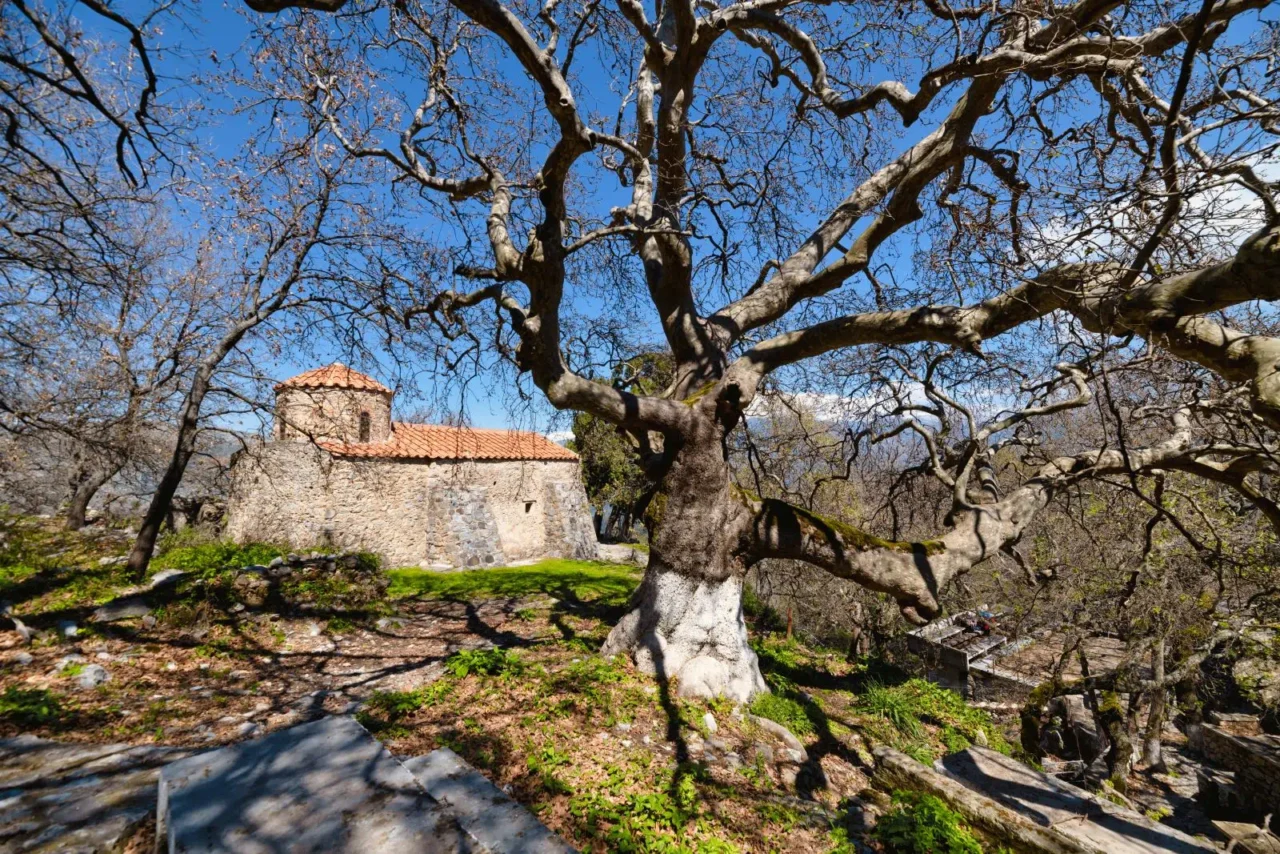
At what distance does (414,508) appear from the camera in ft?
51.4

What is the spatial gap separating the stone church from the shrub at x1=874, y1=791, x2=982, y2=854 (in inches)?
379

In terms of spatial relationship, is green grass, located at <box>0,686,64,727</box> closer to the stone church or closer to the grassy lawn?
the grassy lawn

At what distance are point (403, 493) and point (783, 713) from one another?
13.0 metres

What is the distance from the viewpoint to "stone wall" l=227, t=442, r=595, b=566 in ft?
45.2

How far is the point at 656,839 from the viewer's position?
10.5 ft

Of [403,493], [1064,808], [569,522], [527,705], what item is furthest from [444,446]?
[1064,808]

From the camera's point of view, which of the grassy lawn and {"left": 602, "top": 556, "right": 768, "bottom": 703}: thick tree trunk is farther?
{"left": 602, "top": 556, "right": 768, "bottom": 703}: thick tree trunk

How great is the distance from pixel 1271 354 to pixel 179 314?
16.3 metres

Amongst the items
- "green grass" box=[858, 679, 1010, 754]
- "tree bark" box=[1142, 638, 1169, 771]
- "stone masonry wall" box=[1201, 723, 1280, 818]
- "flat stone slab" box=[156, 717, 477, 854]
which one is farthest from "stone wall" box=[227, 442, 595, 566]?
"stone masonry wall" box=[1201, 723, 1280, 818]

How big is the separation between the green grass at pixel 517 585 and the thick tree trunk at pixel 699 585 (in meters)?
3.67

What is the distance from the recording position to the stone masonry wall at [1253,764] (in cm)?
967

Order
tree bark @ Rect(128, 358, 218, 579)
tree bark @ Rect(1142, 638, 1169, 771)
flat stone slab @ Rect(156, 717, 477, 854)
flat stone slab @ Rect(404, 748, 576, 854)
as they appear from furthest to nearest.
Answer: tree bark @ Rect(1142, 638, 1169, 771)
tree bark @ Rect(128, 358, 218, 579)
flat stone slab @ Rect(404, 748, 576, 854)
flat stone slab @ Rect(156, 717, 477, 854)

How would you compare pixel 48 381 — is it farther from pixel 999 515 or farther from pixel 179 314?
pixel 999 515

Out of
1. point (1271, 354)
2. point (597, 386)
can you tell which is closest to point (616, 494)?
point (597, 386)
